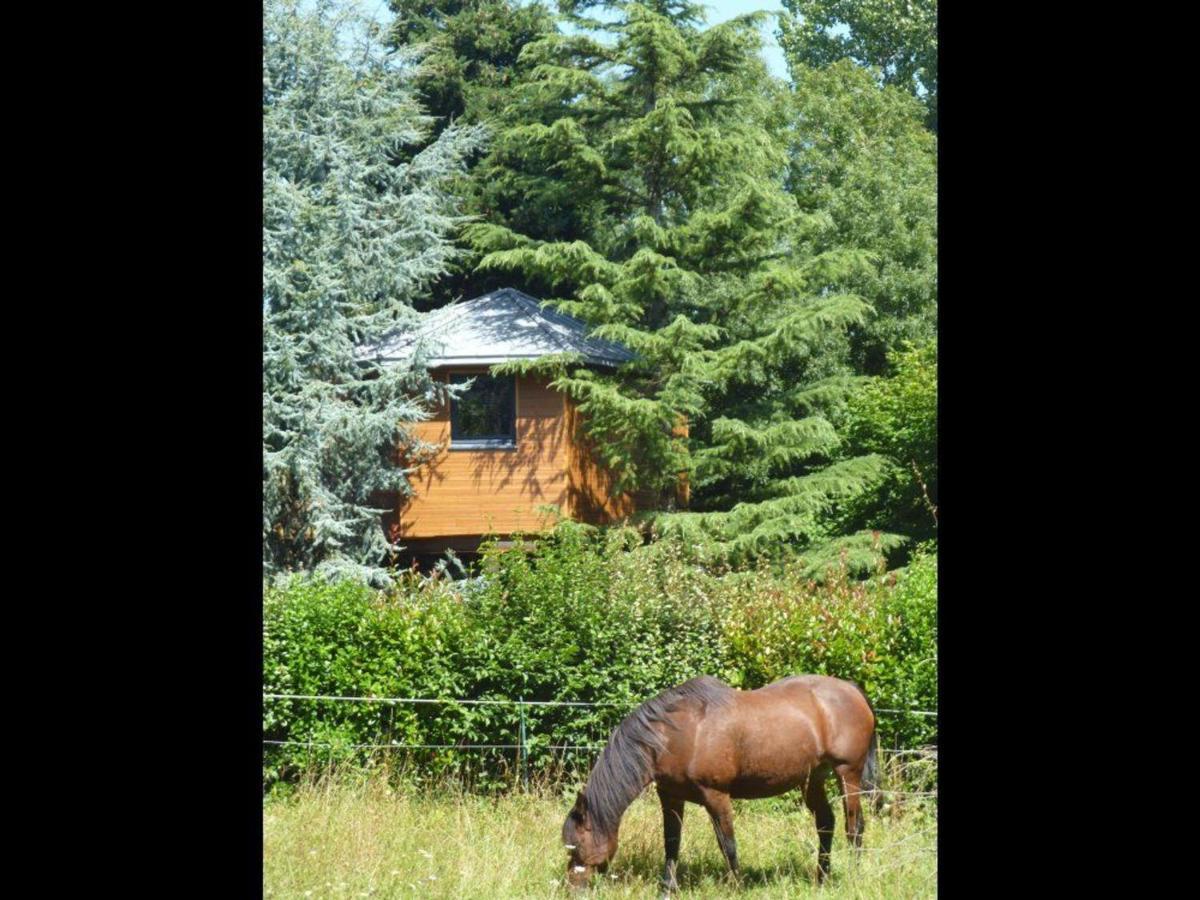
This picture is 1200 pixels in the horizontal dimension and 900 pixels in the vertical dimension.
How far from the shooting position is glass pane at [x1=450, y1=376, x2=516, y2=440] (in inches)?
814

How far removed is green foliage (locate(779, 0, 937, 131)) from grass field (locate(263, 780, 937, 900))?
24821mm

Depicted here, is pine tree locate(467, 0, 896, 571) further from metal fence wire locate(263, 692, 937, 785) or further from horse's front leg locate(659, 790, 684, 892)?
horse's front leg locate(659, 790, 684, 892)

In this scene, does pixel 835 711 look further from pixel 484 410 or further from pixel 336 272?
pixel 484 410

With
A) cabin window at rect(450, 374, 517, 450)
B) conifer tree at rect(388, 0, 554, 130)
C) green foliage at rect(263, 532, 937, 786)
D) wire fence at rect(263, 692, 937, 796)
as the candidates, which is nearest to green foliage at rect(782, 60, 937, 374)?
conifer tree at rect(388, 0, 554, 130)

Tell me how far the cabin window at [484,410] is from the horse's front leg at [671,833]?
1337 centimetres

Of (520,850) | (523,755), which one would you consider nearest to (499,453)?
(523,755)

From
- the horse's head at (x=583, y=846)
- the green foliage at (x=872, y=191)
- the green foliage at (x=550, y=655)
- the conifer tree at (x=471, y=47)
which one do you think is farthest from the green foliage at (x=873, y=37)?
the horse's head at (x=583, y=846)

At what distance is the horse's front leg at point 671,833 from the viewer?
6848 mm

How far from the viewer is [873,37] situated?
32062mm

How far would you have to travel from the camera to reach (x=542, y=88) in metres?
21.6

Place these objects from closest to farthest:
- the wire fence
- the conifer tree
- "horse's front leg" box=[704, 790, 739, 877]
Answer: "horse's front leg" box=[704, 790, 739, 877] → the wire fence → the conifer tree

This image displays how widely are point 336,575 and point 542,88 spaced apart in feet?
27.9

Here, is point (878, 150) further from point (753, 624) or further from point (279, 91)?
point (753, 624)
